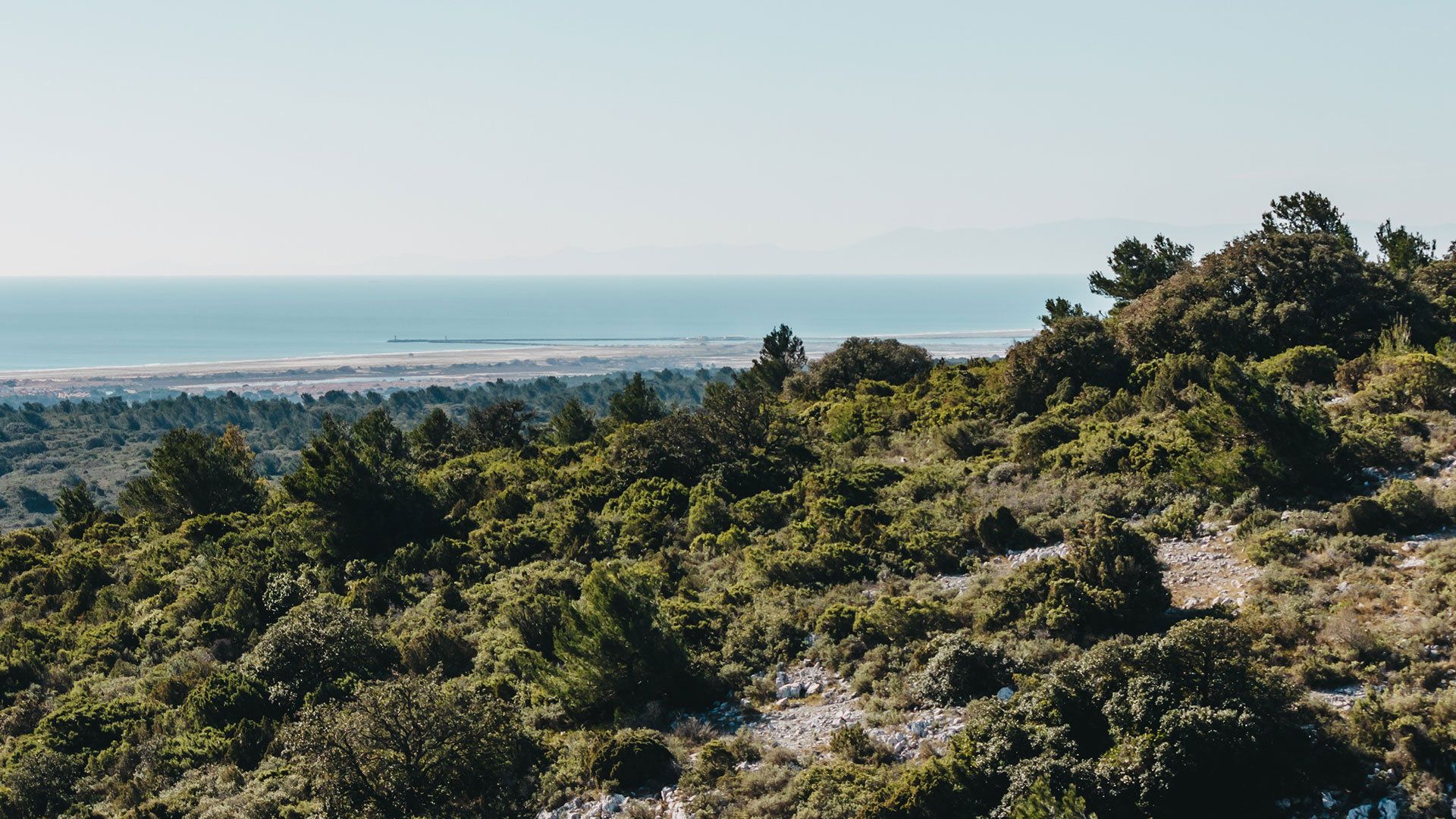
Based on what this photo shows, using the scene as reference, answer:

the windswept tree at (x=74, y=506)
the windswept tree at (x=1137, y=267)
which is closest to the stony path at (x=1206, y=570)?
the windswept tree at (x=1137, y=267)

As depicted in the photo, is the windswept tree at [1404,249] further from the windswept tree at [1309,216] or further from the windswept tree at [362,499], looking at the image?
the windswept tree at [362,499]

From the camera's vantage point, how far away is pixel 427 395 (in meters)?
150

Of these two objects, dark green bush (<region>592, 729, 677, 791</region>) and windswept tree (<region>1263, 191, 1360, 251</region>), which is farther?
windswept tree (<region>1263, 191, 1360, 251</region>)

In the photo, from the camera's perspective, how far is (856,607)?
15.9 meters

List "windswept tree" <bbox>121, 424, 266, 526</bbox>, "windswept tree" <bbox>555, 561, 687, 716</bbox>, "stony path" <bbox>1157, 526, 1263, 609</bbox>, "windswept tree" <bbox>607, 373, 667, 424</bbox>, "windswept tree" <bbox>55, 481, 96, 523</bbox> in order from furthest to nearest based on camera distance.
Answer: "windswept tree" <bbox>607, 373, 667, 424</bbox> → "windswept tree" <bbox>55, 481, 96, 523</bbox> → "windswept tree" <bbox>121, 424, 266, 526</bbox> → "windswept tree" <bbox>555, 561, 687, 716</bbox> → "stony path" <bbox>1157, 526, 1263, 609</bbox>

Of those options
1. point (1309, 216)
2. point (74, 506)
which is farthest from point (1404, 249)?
point (74, 506)

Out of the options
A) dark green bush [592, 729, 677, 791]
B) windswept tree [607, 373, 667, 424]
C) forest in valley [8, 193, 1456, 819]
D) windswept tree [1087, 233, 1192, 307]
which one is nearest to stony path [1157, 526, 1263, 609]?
forest in valley [8, 193, 1456, 819]

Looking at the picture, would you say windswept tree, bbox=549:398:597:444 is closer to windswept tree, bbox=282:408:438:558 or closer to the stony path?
windswept tree, bbox=282:408:438:558

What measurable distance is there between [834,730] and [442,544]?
1544 centimetres

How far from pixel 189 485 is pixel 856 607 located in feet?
93.0

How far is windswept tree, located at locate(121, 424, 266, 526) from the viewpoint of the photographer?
33500mm

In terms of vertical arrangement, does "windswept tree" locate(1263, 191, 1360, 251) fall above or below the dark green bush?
above

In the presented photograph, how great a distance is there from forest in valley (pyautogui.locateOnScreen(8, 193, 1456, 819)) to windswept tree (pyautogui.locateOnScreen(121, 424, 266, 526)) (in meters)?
0.15

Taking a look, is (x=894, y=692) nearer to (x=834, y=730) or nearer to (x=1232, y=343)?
(x=834, y=730)
